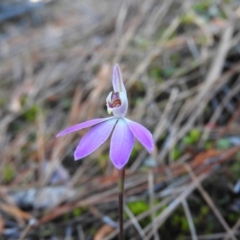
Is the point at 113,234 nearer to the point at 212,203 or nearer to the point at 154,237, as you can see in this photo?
the point at 154,237

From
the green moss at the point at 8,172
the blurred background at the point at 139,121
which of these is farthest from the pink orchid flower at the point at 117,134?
the green moss at the point at 8,172

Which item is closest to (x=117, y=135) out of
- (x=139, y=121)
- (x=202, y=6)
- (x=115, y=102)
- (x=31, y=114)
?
(x=115, y=102)

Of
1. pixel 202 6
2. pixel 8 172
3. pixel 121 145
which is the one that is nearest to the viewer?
pixel 121 145

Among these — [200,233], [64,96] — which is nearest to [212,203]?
[200,233]

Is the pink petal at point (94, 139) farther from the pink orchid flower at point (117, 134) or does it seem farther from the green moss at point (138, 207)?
the green moss at point (138, 207)

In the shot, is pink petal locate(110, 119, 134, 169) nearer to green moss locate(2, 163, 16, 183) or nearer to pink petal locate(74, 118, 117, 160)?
pink petal locate(74, 118, 117, 160)

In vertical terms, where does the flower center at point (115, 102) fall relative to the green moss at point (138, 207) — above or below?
above

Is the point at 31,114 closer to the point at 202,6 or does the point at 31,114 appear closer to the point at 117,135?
the point at 202,6
